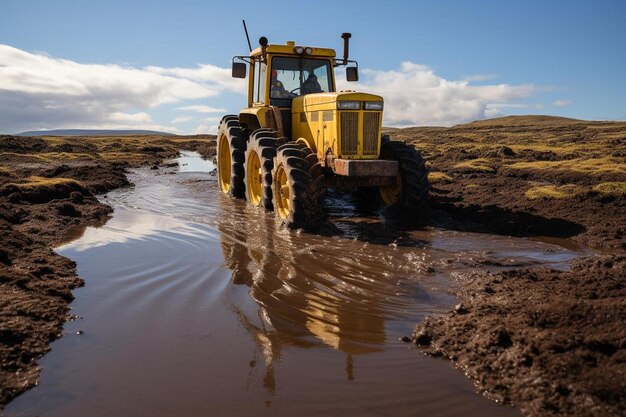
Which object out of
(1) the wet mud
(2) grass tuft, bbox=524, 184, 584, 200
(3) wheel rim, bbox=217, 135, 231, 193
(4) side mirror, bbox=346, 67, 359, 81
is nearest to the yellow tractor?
(4) side mirror, bbox=346, 67, 359, 81

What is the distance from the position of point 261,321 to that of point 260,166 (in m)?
5.89

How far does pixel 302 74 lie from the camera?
34.2 feet

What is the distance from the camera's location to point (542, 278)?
5484 millimetres

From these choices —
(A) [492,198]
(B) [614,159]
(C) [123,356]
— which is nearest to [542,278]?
(C) [123,356]

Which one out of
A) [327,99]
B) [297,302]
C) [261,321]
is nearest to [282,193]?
[327,99]

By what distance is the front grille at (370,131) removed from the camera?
8.95 metres

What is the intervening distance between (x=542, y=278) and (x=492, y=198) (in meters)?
5.96

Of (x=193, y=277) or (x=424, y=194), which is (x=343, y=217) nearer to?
(x=424, y=194)

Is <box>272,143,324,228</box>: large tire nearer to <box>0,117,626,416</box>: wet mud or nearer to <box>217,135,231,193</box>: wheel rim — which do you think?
<box>0,117,626,416</box>: wet mud

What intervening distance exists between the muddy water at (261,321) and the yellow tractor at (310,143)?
0.84 m

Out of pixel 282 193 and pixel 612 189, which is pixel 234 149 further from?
pixel 612 189

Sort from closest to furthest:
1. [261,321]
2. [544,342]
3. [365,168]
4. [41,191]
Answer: [544,342] → [261,321] → [365,168] → [41,191]

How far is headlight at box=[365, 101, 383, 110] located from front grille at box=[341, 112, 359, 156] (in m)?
0.23

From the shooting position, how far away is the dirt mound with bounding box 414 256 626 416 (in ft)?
10.1
